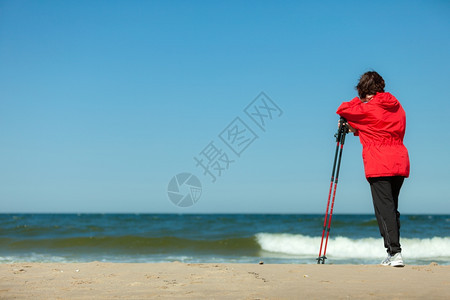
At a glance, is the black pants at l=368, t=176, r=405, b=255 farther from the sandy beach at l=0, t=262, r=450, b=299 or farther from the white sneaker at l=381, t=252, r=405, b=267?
the sandy beach at l=0, t=262, r=450, b=299

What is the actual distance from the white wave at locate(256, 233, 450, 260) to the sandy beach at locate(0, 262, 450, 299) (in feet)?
22.5

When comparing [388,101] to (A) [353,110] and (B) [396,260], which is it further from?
(B) [396,260]

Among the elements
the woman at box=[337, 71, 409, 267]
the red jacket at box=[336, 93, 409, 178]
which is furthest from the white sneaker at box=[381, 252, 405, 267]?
the red jacket at box=[336, 93, 409, 178]

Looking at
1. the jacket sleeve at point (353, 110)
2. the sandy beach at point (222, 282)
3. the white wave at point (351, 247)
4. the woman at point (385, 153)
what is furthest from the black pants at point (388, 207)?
the white wave at point (351, 247)

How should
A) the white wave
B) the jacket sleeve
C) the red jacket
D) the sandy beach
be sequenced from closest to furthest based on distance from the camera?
the sandy beach
the red jacket
the jacket sleeve
the white wave

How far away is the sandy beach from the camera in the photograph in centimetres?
288

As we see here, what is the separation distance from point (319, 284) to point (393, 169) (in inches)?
52.6

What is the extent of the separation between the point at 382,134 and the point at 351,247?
910cm

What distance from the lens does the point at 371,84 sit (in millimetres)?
4184

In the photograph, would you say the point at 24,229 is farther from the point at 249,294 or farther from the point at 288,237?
the point at 249,294

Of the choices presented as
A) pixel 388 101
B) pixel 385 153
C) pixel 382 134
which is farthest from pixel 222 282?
pixel 388 101

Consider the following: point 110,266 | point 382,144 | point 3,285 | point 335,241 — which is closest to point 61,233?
point 335,241

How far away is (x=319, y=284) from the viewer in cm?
328

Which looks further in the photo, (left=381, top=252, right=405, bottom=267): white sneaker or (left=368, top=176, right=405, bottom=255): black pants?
(left=381, top=252, right=405, bottom=267): white sneaker
